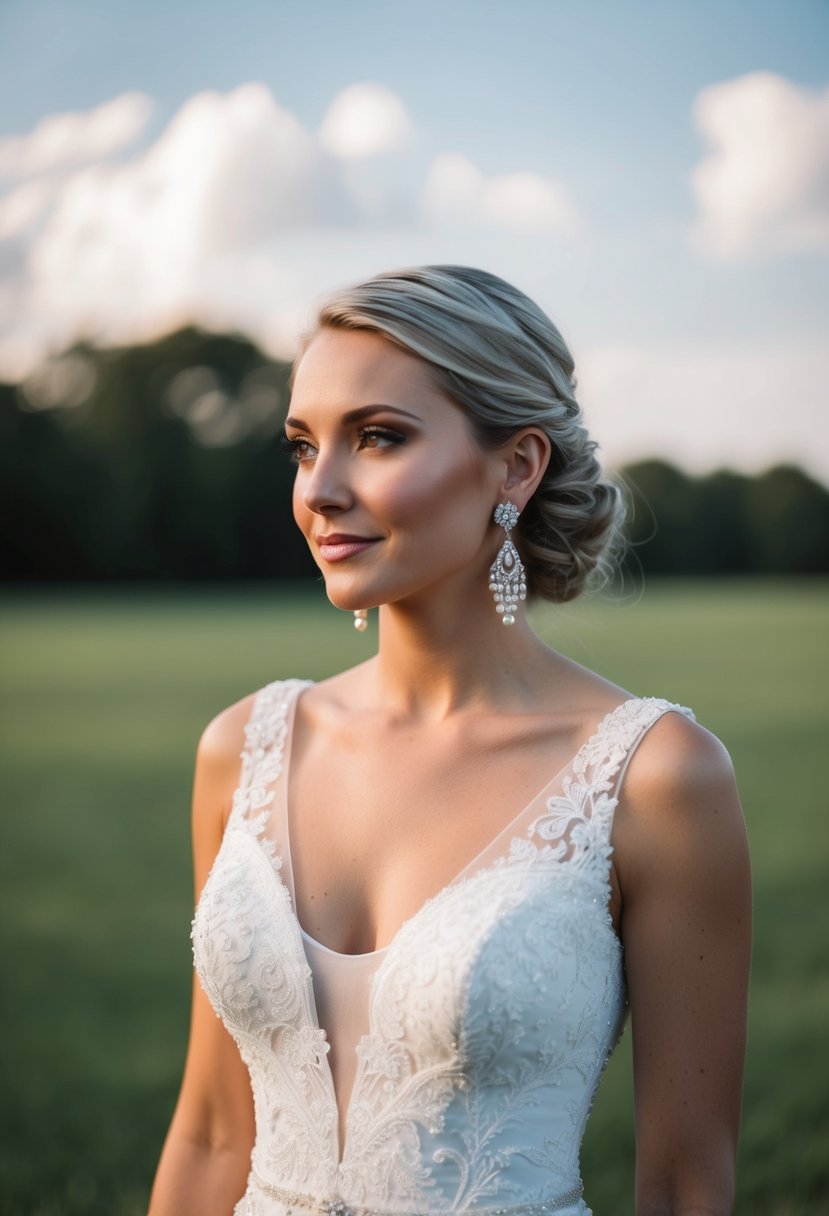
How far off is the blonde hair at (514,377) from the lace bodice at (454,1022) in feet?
1.54

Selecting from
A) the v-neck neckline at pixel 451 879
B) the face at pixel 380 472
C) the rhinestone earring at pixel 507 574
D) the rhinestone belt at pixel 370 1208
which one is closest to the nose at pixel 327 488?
the face at pixel 380 472

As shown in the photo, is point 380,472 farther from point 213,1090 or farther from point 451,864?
point 213,1090

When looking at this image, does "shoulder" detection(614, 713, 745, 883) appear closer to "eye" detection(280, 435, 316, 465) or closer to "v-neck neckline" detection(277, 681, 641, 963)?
"v-neck neckline" detection(277, 681, 641, 963)

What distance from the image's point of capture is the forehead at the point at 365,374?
2352 mm

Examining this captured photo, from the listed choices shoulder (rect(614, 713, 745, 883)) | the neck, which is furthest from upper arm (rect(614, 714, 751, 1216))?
the neck

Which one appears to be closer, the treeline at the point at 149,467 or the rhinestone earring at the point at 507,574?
the rhinestone earring at the point at 507,574

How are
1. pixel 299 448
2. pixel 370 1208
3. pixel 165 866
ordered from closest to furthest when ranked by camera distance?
pixel 370 1208, pixel 299 448, pixel 165 866

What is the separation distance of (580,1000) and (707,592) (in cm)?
2104

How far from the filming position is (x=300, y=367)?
250 centimetres

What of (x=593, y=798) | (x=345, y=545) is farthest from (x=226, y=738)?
(x=593, y=798)

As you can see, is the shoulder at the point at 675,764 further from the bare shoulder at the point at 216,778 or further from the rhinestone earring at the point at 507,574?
the bare shoulder at the point at 216,778

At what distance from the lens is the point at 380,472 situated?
7.66 ft

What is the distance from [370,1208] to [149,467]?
31.1 metres

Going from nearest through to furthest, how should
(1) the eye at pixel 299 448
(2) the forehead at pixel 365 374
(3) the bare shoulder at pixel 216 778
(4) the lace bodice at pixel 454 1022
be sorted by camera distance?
(4) the lace bodice at pixel 454 1022, (2) the forehead at pixel 365 374, (1) the eye at pixel 299 448, (3) the bare shoulder at pixel 216 778
